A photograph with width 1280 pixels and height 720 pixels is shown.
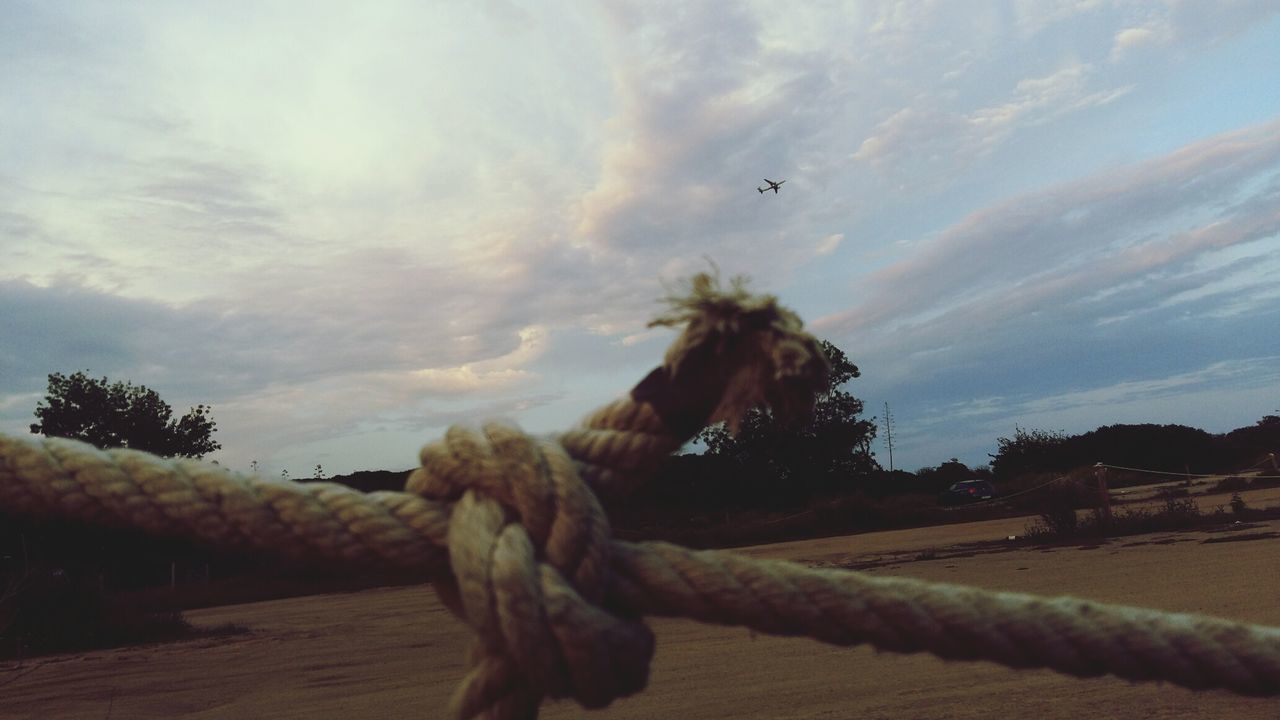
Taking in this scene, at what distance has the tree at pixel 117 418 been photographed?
109 feet

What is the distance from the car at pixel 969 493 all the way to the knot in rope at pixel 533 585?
88.5ft

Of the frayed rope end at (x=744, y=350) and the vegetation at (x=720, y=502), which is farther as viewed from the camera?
the vegetation at (x=720, y=502)

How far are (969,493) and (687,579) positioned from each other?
27656 millimetres

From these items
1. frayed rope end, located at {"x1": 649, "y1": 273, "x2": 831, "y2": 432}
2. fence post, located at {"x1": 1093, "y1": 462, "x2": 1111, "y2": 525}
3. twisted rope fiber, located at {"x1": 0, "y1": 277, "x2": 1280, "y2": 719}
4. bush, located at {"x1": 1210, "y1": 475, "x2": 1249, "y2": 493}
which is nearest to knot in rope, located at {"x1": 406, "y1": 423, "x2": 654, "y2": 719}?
twisted rope fiber, located at {"x1": 0, "y1": 277, "x2": 1280, "y2": 719}

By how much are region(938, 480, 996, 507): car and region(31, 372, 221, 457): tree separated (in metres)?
28.8

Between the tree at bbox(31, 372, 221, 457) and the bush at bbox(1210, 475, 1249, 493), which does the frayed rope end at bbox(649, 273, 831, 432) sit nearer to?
the bush at bbox(1210, 475, 1249, 493)

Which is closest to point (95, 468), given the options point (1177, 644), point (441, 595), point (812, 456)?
point (441, 595)

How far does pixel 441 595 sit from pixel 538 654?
246mm

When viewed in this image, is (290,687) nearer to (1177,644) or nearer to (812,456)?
(1177,644)

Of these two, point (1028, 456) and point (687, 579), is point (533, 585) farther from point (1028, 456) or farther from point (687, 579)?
point (1028, 456)

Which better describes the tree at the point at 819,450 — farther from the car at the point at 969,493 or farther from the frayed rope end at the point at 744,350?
the frayed rope end at the point at 744,350

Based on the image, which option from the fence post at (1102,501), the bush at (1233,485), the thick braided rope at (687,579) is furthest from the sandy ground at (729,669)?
the bush at (1233,485)

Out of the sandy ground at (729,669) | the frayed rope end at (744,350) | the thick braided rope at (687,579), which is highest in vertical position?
the frayed rope end at (744,350)

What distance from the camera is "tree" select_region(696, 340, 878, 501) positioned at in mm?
36500
